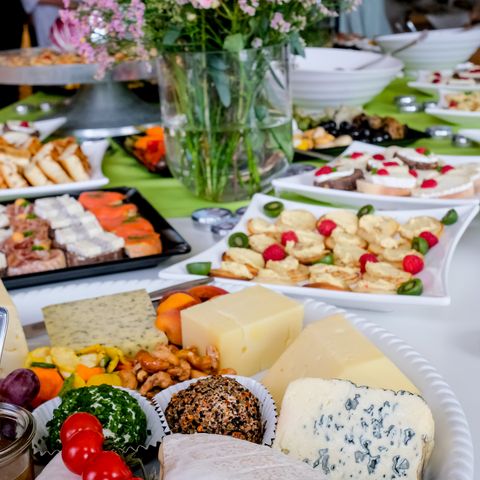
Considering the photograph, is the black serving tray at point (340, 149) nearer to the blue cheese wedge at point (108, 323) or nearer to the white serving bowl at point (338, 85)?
the white serving bowl at point (338, 85)

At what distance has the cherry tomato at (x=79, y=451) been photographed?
2.29 feet

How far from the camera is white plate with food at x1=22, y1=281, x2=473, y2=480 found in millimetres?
795

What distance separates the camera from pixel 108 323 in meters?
1.14

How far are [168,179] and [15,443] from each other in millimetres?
1311

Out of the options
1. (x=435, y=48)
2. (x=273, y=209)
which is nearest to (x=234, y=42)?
(x=273, y=209)

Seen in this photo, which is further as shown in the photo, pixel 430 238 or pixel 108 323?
pixel 430 238

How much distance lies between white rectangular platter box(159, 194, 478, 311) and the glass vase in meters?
0.12

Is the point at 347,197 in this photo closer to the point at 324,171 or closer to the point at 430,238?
the point at 324,171

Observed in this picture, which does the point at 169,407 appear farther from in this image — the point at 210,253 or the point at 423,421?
the point at 210,253

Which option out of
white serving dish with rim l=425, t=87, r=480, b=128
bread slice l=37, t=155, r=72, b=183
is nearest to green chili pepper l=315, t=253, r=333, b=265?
bread slice l=37, t=155, r=72, b=183

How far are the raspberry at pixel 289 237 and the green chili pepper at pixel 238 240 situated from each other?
0.23ft

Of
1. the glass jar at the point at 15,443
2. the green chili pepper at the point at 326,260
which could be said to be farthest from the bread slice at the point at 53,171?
the glass jar at the point at 15,443

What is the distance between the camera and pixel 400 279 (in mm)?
1247

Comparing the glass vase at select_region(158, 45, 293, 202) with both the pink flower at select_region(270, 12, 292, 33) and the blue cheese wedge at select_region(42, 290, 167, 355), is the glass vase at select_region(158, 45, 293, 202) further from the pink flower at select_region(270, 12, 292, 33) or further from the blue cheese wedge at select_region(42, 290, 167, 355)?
the blue cheese wedge at select_region(42, 290, 167, 355)
